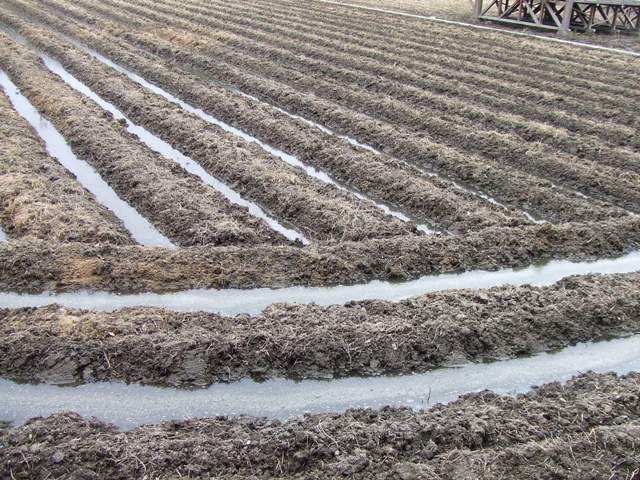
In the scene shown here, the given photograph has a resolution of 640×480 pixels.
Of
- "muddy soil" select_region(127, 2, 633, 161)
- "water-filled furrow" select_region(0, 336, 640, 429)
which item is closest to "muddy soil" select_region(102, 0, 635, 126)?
"muddy soil" select_region(127, 2, 633, 161)

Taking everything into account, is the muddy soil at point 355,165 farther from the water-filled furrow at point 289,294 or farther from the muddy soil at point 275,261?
the water-filled furrow at point 289,294

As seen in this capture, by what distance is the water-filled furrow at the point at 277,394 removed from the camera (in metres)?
5.56

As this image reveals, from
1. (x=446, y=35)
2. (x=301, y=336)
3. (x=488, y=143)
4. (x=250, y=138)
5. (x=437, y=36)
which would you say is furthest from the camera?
(x=446, y=35)

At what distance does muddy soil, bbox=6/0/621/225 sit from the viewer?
938 cm

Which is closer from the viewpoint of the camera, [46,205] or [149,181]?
[46,205]

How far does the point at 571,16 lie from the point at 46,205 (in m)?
22.5

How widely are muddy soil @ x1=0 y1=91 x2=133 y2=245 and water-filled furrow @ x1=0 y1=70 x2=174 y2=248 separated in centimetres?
18

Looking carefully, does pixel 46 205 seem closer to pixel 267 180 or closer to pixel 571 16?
pixel 267 180

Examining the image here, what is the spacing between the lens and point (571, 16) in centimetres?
2370

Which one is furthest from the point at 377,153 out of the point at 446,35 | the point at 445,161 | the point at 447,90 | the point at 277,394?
the point at 446,35

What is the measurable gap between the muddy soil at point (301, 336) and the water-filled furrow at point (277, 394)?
0.42 ft

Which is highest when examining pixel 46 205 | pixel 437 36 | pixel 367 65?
pixel 437 36

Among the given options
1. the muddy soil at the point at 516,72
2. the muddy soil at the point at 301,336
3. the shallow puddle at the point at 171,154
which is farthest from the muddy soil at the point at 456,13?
the muddy soil at the point at 301,336

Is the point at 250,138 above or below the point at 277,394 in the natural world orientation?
above
